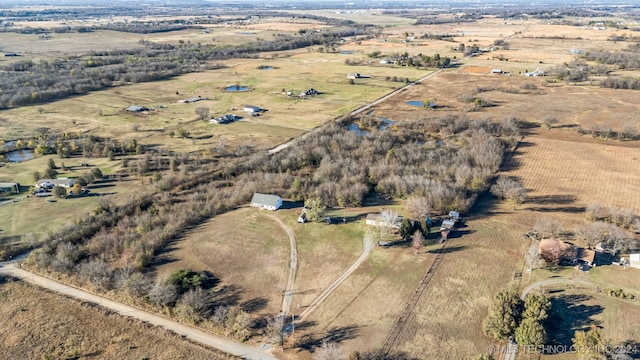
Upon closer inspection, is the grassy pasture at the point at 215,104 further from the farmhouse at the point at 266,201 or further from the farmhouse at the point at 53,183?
the farmhouse at the point at 266,201

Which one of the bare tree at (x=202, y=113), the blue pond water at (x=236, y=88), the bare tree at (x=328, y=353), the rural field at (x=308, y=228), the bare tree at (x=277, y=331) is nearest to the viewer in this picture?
the bare tree at (x=328, y=353)

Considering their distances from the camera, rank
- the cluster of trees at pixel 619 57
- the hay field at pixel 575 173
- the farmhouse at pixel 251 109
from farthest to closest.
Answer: the cluster of trees at pixel 619 57, the farmhouse at pixel 251 109, the hay field at pixel 575 173

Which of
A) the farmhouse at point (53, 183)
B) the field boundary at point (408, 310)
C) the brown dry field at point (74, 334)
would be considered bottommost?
the brown dry field at point (74, 334)

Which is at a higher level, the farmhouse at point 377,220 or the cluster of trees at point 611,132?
the cluster of trees at point 611,132

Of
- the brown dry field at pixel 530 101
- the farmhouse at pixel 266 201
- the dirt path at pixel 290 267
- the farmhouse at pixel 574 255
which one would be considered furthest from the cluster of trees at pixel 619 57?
the dirt path at pixel 290 267

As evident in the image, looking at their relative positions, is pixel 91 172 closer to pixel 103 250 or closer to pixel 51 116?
pixel 103 250

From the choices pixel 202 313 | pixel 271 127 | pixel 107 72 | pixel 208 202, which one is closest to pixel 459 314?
→ pixel 202 313

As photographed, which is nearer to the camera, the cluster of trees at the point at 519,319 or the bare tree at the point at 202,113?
the cluster of trees at the point at 519,319

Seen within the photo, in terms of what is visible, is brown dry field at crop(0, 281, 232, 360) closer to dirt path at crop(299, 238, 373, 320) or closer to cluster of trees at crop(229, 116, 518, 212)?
dirt path at crop(299, 238, 373, 320)
